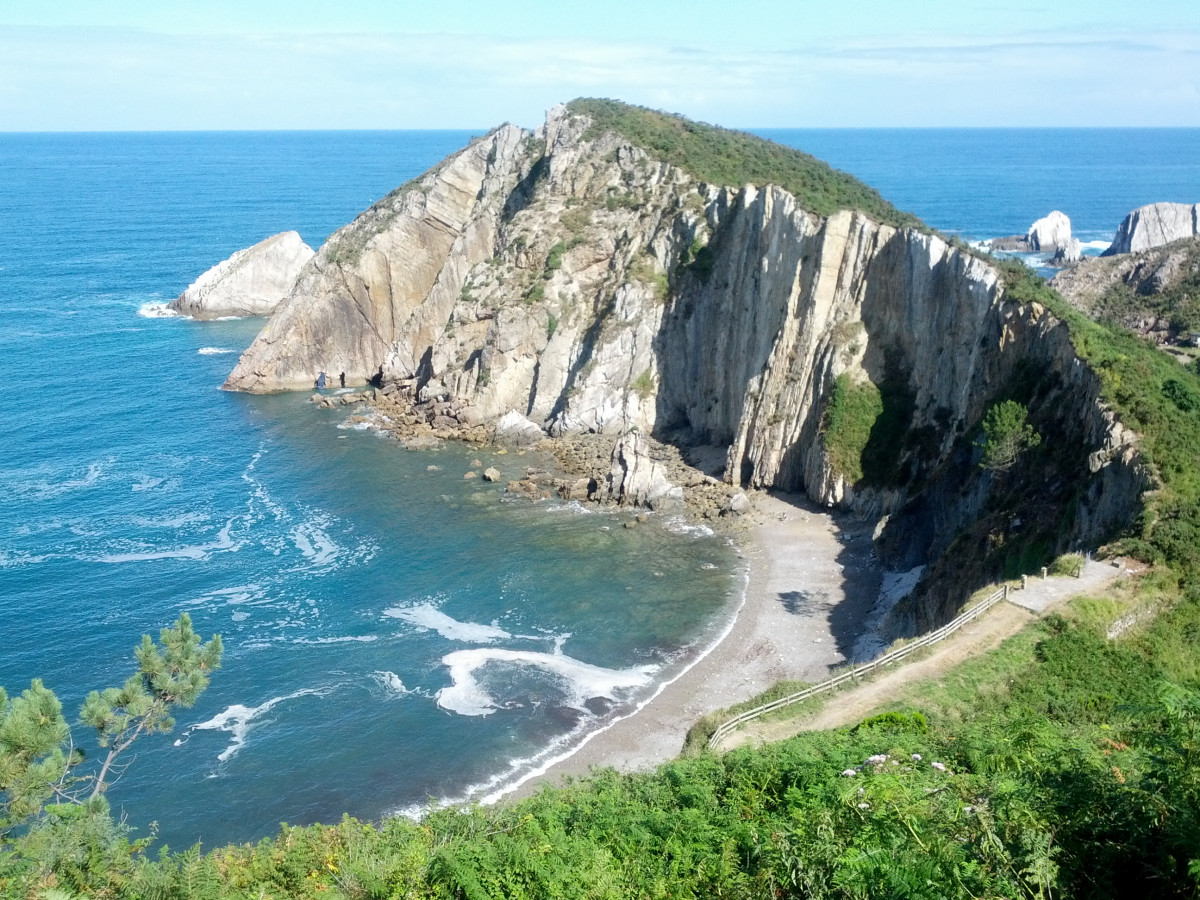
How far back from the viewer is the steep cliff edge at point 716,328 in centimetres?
4416

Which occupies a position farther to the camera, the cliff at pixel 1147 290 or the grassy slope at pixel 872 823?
the cliff at pixel 1147 290

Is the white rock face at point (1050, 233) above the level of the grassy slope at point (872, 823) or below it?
above

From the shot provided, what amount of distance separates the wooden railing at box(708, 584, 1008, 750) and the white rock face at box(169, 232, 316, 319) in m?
93.7

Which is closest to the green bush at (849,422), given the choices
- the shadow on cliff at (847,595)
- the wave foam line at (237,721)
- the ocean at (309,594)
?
the shadow on cliff at (847,595)

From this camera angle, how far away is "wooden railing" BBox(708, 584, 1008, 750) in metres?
27.0

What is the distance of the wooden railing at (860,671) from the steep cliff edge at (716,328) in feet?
20.8

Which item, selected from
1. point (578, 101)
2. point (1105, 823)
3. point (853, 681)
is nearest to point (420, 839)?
point (1105, 823)

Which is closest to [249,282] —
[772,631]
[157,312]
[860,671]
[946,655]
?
[157,312]

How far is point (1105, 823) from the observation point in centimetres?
1294

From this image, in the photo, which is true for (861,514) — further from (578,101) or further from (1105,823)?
(578,101)

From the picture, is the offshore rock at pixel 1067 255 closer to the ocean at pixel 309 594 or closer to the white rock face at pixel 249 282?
the ocean at pixel 309 594

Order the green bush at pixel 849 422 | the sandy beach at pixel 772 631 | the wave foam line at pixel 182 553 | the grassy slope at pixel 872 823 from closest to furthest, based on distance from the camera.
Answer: the grassy slope at pixel 872 823
the sandy beach at pixel 772 631
the wave foam line at pixel 182 553
the green bush at pixel 849 422

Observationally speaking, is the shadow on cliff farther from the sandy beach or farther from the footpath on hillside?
the footpath on hillside

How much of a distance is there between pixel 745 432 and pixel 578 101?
48.3 m
